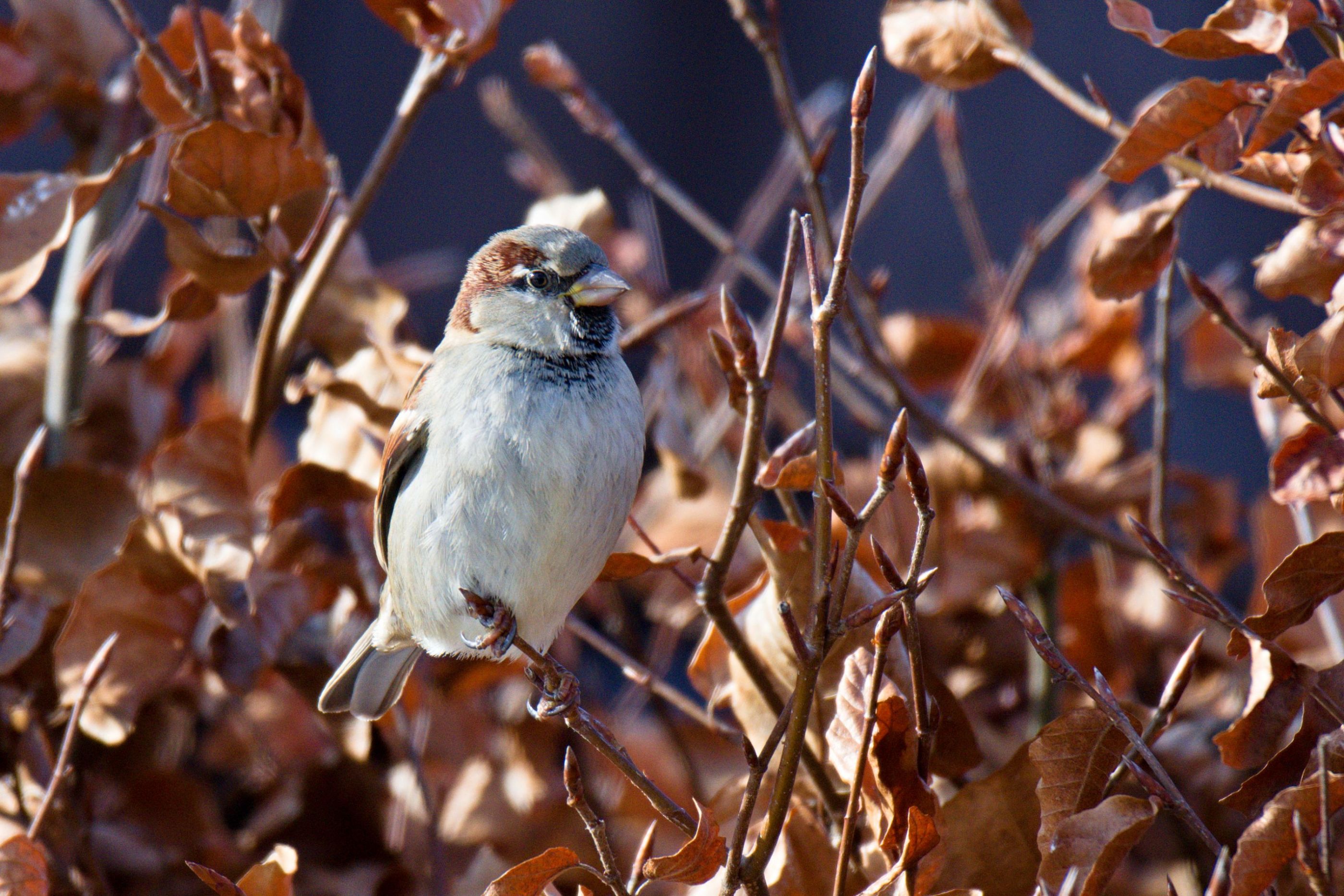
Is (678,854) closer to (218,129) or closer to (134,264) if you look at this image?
(218,129)

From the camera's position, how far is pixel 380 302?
172cm

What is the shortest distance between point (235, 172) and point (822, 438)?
791 mm

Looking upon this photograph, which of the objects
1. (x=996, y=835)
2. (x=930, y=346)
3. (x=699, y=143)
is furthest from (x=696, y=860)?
(x=699, y=143)

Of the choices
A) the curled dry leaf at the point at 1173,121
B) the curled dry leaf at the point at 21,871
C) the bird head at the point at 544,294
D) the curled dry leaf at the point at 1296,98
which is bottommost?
the curled dry leaf at the point at 21,871

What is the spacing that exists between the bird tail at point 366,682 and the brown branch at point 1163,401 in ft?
3.00

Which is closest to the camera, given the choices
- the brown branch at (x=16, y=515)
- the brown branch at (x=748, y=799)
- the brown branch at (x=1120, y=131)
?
the brown branch at (x=748, y=799)

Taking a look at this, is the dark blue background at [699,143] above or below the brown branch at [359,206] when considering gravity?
below

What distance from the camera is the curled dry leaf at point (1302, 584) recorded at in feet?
3.34

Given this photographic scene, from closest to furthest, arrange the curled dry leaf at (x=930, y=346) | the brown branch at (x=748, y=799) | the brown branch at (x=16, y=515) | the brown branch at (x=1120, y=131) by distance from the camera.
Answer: the brown branch at (x=748, y=799) < the brown branch at (x=1120, y=131) < the brown branch at (x=16, y=515) < the curled dry leaf at (x=930, y=346)

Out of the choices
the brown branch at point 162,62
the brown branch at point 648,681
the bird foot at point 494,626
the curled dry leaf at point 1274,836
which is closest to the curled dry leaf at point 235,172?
the brown branch at point 162,62

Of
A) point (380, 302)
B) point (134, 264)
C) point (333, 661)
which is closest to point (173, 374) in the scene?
point (380, 302)

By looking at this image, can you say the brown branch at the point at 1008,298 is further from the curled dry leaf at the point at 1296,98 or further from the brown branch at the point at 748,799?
the brown branch at the point at 748,799

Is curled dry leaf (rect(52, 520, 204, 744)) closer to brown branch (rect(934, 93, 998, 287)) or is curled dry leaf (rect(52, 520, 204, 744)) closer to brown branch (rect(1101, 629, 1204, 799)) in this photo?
brown branch (rect(1101, 629, 1204, 799))

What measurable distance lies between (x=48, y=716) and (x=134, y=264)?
9.35ft
